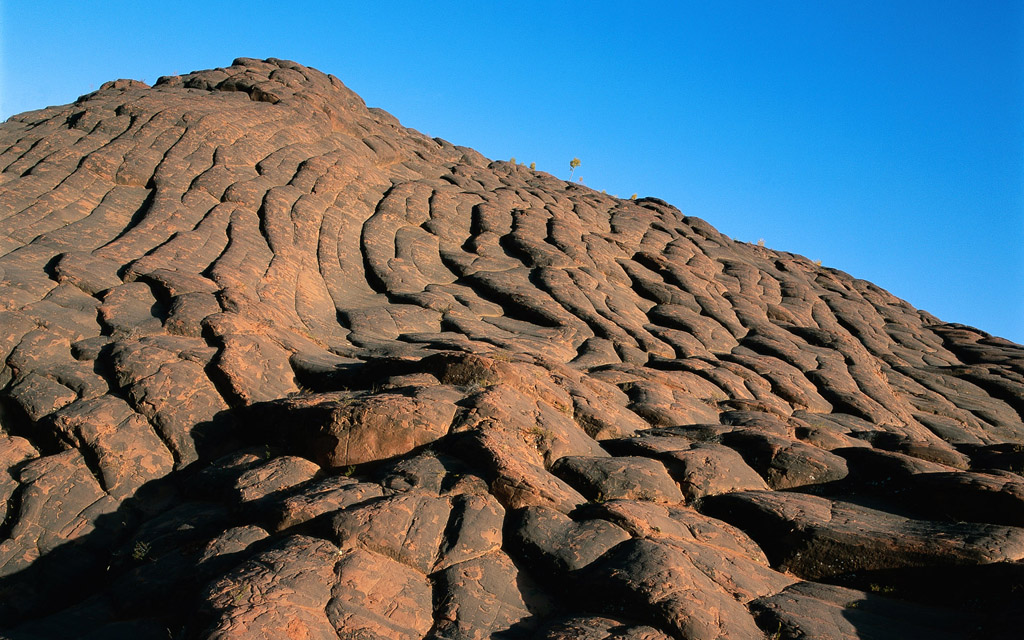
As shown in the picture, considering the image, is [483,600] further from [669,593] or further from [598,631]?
[669,593]

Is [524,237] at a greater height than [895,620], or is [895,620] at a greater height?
[524,237]

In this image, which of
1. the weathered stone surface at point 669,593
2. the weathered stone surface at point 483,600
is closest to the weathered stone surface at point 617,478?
the weathered stone surface at point 669,593

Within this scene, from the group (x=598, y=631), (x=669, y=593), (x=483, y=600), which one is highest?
(x=669, y=593)

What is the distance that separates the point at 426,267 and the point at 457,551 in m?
16.9

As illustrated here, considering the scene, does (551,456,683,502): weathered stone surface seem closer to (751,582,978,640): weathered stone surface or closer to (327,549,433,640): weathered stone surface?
(751,582,978,640): weathered stone surface

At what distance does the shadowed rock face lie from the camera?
8.91m

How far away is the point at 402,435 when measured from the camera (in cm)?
1130

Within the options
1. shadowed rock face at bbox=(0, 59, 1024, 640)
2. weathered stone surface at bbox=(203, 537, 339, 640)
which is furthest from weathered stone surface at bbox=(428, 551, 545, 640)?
weathered stone surface at bbox=(203, 537, 339, 640)

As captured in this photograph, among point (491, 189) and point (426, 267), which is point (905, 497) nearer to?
point (426, 267)

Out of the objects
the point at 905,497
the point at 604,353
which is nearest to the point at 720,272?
the point at 604,353

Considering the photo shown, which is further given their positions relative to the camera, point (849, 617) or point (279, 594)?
point (849, 617)

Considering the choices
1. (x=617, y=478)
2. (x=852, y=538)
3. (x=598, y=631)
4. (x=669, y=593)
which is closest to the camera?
(x=598, y=631)

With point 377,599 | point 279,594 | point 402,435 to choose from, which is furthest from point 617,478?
point 279,594

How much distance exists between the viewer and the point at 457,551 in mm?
9297
